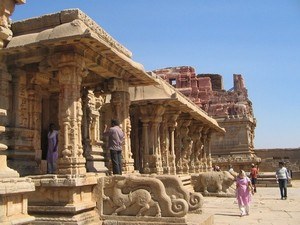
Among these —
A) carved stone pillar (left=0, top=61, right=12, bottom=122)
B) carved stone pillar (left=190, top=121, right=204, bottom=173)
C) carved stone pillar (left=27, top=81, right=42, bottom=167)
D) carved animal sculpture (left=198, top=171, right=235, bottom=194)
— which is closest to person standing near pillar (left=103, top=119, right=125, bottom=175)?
carved stone pillar (left=27, top=81, right=42, bottom=167)

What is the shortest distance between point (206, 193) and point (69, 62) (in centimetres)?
976

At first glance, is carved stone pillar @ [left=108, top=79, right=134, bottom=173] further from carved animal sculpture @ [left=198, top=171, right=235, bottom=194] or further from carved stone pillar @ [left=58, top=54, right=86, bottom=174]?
carved animal sculpture @ [left=198, top=171, right=235, bottom=194]

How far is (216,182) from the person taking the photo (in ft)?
49.3

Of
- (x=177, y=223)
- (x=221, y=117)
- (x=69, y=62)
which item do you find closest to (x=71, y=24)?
(x=69, y=62)

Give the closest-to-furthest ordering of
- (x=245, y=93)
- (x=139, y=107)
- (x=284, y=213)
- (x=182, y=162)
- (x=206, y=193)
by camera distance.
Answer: (x=284, y=213), (x=139, y=107), (x=206, y=193), (x=182, y=162), (x=245, y=93)

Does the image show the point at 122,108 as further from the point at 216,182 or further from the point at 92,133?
the point at 216,182

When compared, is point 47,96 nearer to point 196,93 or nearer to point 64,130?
point 64,130

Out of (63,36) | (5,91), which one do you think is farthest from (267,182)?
(63,36)

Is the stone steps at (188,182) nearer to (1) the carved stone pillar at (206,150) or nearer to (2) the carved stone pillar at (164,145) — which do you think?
(2) the carved stone pillar at (164,145)

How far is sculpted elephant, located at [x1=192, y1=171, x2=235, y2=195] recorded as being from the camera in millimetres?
15031

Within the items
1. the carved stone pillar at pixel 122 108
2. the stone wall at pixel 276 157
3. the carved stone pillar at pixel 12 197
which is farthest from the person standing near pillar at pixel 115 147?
the stone wall at pixel 276 157

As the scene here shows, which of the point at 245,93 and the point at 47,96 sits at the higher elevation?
the point at 245,93

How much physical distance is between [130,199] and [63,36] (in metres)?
3.12

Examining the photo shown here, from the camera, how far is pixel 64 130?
274 inches
